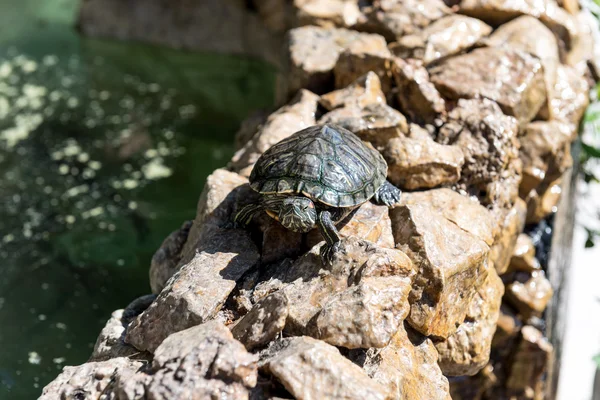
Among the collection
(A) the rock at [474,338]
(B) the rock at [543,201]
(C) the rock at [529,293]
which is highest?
(A) the rock at [474,338]

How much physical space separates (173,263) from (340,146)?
50.1 inches

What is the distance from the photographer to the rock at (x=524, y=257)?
4902mm

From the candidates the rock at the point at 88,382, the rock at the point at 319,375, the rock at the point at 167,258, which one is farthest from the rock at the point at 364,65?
the rock at the point at 88,382

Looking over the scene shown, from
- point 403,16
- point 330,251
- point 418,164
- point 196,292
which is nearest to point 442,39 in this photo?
point 403,16

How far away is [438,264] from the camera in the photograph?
11.1 ft

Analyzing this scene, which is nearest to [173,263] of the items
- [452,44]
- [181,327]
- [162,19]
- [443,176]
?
[181,327]

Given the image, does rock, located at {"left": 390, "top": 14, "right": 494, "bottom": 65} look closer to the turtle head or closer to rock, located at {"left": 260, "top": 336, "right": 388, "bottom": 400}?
the turtle head

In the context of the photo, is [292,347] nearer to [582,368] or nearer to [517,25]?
[517,25]

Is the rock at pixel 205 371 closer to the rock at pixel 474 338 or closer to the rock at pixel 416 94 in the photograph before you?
the rock at pixel 474 338

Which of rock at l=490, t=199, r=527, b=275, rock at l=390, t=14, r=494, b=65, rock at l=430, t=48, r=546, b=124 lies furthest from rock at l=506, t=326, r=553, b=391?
rock at l=390, t=14, r=494, b=65

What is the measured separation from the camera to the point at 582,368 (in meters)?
6.18

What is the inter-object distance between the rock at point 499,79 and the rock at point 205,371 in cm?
287

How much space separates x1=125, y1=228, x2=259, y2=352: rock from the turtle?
23cm

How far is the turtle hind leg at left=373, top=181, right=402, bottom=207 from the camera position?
3729mm
